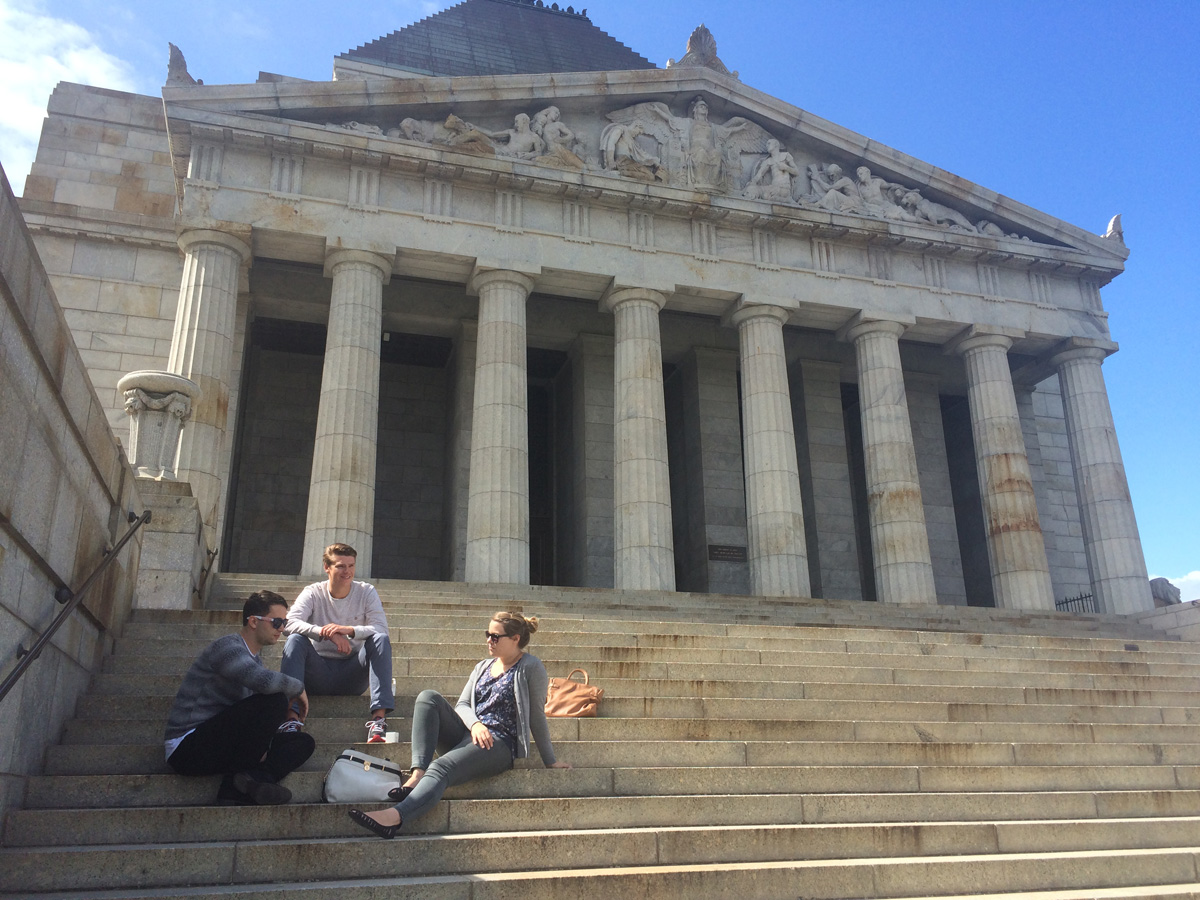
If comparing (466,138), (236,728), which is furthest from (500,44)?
(236,728)

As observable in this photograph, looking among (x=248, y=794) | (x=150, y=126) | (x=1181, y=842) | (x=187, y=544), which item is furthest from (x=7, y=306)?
(x=150, y=126)

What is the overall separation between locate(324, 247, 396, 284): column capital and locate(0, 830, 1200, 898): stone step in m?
17.3

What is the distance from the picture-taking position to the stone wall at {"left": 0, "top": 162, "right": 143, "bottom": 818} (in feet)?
21.9

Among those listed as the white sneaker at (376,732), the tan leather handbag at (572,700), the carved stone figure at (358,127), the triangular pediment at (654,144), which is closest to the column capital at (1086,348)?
the triangular pediment at (654,144)

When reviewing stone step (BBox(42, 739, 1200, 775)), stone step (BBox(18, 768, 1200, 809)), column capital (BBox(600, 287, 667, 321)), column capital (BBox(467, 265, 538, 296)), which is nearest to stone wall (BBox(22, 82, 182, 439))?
column capital (BBox(467, 265, 538, 296))

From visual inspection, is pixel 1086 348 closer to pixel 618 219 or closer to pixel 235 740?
pixel 618 219

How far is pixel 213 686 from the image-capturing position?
7.55m

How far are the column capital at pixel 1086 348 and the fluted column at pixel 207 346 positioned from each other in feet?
68.9

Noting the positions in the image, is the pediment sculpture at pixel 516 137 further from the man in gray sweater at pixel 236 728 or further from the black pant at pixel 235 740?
the black pant at pixel 235 740

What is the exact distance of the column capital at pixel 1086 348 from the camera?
2759 centimetres

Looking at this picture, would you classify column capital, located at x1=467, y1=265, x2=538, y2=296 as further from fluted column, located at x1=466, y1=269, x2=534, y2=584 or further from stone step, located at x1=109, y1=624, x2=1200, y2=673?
stone step, located at x1=109, y1=624, x2=1200, y2=673

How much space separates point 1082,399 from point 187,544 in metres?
23.1

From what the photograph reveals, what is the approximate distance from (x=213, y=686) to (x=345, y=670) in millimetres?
1830

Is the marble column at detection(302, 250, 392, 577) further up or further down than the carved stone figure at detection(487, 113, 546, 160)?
further down
